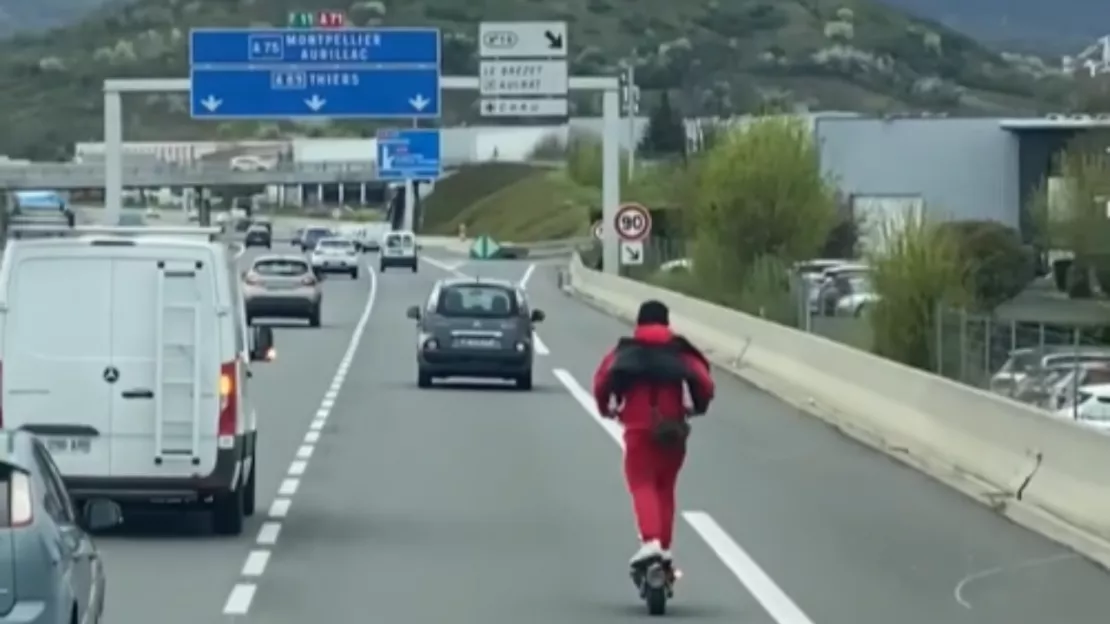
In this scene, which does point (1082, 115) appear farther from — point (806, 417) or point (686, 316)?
point (806, 417)

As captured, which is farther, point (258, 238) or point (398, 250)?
point (258, 238)

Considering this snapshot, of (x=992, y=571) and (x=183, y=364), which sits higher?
(x=183, y=364)

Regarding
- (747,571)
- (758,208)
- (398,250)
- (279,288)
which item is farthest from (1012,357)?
(398,250)

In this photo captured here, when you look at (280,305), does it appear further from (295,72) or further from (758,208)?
(758,208)

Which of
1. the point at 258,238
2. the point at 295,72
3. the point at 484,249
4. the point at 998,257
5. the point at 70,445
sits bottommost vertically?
the point at 484,249

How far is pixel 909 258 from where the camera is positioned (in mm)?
40875

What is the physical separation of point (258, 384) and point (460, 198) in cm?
14610

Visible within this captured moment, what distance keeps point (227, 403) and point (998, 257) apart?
184 feet

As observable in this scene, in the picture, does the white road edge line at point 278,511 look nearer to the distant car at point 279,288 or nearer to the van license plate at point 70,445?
the van license plate at point 70,445

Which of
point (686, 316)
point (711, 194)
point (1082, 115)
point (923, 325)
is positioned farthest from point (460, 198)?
point (923, 325)

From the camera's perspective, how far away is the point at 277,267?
182 feet

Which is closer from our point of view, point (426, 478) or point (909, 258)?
point (426, 478)

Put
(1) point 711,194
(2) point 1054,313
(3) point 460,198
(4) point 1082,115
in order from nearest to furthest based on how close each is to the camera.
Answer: (2) point 1054,313
(1) point 711,194
(4) point 1082,115
(3) point 460,198

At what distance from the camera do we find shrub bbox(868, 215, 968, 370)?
40.0 metres
